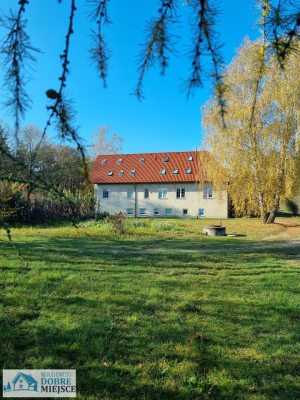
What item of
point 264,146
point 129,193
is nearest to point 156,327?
point 264,146

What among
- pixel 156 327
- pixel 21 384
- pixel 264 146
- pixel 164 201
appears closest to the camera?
pixel 21 384

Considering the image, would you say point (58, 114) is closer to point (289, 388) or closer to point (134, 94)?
point (134, 94)

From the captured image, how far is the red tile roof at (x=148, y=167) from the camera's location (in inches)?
981

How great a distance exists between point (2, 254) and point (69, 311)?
4.38 meters

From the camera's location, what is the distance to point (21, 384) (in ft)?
7.09

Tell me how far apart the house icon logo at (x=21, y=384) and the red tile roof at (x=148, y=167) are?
22.7 meters

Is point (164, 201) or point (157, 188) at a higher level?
point (157, 188)

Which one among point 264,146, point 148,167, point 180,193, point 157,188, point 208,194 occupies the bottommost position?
point 208,194

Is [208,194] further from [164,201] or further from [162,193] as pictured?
[162,193]

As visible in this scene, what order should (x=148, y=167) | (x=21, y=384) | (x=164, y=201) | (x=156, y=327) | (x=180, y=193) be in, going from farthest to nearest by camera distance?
(x=148, y=167) < (x=164, y=201) < (x=180, y=193) < (x=156, y=327) < (x=21, y=384)

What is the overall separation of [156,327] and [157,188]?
2247cm

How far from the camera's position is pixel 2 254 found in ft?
22.2

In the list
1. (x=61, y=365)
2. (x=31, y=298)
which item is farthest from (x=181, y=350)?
(x=31, y=298)

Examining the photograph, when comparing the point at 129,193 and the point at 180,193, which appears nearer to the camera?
the point at 180,193
